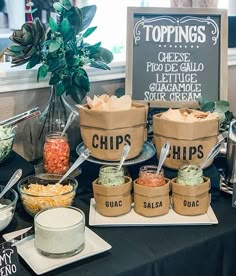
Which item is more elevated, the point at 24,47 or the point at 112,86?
the point at 24,47

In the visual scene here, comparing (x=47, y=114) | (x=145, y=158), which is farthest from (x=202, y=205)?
(x=47, y=114)

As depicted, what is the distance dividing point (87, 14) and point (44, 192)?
590 millimetres

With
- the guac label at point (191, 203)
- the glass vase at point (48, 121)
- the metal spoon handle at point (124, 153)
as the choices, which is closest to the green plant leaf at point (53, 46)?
the glass vase at point (48, 121)

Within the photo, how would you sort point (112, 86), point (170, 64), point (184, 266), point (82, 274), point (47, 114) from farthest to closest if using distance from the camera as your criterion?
1. point (112, 86)
2. point (170, 64)
3. point (47, 114)
4. point (184, 266)
5. point (82, 274)

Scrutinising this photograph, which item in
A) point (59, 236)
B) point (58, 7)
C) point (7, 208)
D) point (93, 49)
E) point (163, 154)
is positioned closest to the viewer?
point (59, 236)

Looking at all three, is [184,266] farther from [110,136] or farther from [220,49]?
[220,49]

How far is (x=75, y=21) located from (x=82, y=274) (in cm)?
76

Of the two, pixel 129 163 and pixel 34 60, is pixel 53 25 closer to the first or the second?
pixel 34 60

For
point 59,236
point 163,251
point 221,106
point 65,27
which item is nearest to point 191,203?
point 163,251

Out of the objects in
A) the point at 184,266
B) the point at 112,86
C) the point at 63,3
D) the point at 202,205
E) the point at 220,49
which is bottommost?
the point at 184,266

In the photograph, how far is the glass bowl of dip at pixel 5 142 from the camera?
1300 mm

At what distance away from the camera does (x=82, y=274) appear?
0.95 metres

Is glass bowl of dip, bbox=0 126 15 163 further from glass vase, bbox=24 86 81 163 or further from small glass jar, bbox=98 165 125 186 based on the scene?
small glass jar, bbox=98 165 125 186

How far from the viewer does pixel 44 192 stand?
3.78ft
